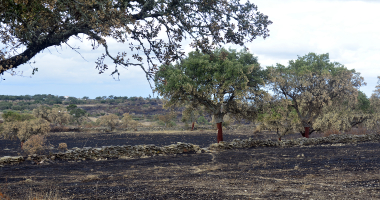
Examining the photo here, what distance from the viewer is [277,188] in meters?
8.91

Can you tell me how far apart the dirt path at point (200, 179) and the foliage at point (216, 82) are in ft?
22.4

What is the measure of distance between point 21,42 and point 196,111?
18.6 m

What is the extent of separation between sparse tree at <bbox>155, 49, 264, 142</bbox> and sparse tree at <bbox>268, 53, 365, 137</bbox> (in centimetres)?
350

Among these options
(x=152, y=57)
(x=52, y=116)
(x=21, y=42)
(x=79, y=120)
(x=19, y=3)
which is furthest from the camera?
(x=79, y=120)

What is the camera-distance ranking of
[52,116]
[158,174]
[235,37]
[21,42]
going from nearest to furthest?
[21,42], [235,37], [158,174], [52,116]

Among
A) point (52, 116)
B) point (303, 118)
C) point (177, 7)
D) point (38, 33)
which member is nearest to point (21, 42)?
point (38, 33)

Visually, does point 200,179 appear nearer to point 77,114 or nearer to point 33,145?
point 33,145

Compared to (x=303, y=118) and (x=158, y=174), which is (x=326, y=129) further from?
(x=158, y=174)

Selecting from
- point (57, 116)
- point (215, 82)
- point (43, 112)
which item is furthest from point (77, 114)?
point (215, 82)

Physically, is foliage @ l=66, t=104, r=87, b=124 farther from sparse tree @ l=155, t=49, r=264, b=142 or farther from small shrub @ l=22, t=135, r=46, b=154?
sparse tree @ l=155, t=49, r=264, b=142

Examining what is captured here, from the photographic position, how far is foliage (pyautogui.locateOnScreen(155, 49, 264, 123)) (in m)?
20.9

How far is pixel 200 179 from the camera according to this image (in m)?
10.8

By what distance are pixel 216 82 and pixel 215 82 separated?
0.26ft

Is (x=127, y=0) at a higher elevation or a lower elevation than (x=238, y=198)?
higher
